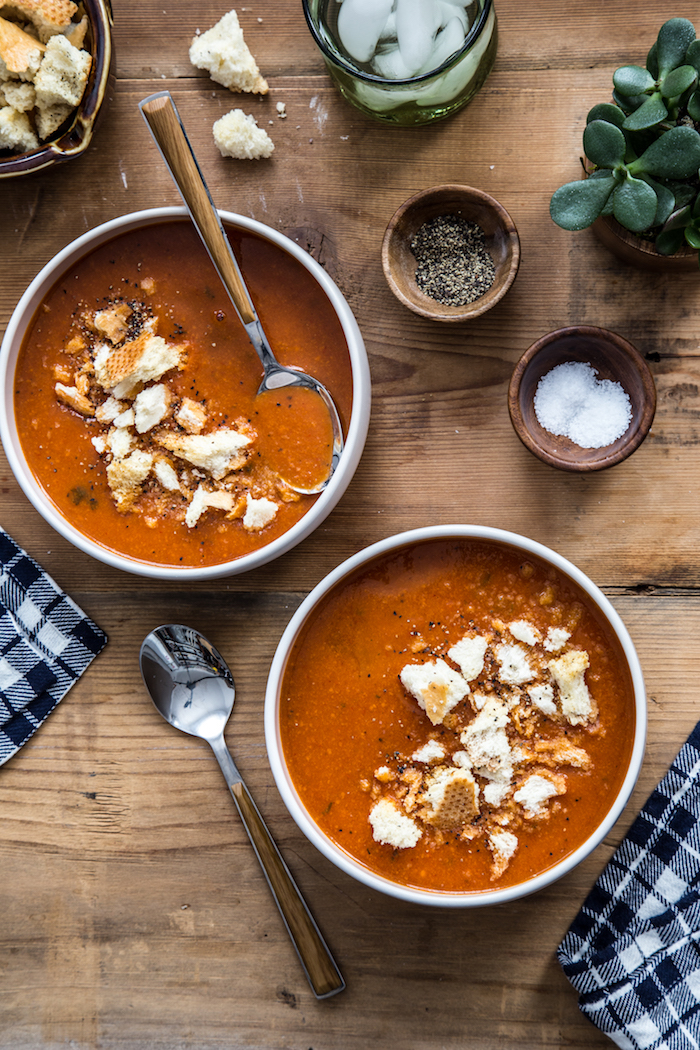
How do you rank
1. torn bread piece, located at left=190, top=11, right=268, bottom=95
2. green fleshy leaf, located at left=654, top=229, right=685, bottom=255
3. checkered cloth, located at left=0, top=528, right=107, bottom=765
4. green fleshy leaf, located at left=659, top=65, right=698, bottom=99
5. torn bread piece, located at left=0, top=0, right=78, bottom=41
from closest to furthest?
1. green fleshy leaf, located at left=659, top=65, right=698, bottom=99
2. green fleshy leaf, located at left=654, top=229, right=685, bottom=255
3. torn bread piece, located at left=0, top=0, right=78, bottom=41
4. torn bread piece, located at left=190, top=11, right=268, bottom=95
5. checkered cloth, located at left=0, top=528, right=107, bottom=765

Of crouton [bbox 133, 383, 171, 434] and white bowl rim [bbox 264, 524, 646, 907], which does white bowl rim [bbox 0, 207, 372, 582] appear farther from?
crouton [bbox 133, 383, 171, 434]

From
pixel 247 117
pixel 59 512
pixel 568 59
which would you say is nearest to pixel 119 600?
pixel 59 512

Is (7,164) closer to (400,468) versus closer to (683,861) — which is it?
(400,468)

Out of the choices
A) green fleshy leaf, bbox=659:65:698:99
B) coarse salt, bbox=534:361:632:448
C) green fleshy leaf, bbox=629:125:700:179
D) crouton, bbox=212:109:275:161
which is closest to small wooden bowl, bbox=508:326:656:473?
coarse salt, bbox=534:361:632:448

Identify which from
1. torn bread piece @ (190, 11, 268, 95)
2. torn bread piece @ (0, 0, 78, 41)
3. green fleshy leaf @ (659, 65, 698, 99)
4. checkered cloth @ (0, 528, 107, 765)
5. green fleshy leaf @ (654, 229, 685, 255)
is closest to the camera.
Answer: green fleshy leaf @ (659, 65, 698, 99)

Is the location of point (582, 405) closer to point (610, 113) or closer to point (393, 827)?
point (610, 113)

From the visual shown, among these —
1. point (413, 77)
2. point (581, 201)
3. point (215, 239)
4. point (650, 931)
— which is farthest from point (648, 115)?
point (650, 931)

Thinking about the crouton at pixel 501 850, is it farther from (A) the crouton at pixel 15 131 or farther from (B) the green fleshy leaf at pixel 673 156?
(A) the crouton at pixel 15 131

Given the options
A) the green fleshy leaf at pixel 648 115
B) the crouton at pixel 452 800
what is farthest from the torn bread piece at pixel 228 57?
the crouton at pixel 452 800
